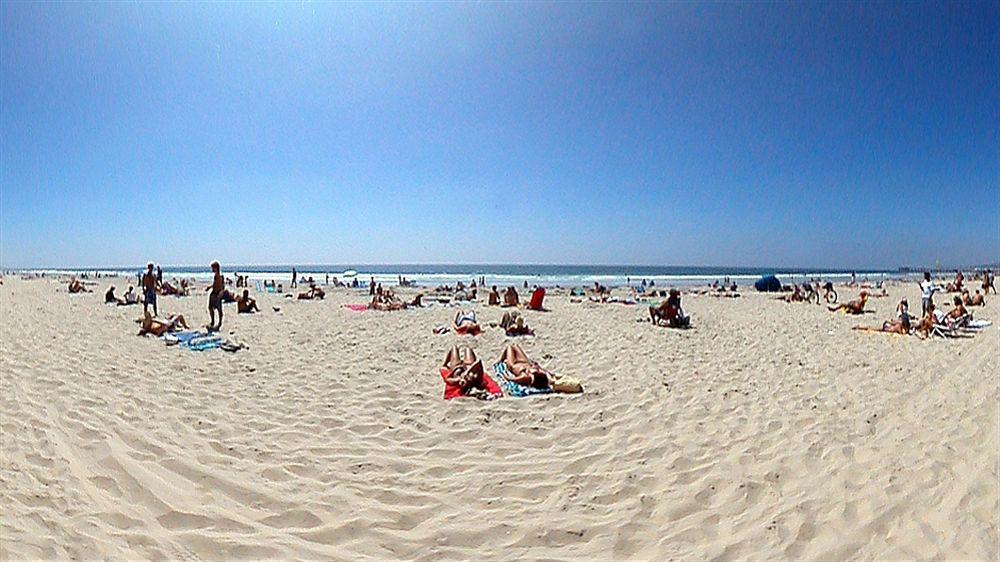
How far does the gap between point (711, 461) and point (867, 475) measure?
3.81ft

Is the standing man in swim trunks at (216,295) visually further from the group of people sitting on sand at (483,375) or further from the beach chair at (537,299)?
the beach chair at (537,299)

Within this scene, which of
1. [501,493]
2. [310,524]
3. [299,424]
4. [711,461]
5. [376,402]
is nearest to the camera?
[310,524]

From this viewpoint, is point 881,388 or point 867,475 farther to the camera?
point 881,388

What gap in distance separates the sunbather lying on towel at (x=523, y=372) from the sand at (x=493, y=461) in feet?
1.32

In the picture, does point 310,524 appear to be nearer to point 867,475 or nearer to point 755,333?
point 867,475

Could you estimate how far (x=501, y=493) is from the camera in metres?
3.90

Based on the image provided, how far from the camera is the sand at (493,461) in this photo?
327 cm

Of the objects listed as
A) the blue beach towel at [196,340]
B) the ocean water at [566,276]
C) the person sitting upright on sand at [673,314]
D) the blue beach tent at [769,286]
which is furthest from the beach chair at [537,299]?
the ocean water at [566,276]

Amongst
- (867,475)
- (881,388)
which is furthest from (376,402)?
(881,388)

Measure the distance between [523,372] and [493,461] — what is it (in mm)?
2699

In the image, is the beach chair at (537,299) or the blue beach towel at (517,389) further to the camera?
the beach chair at (537,299)

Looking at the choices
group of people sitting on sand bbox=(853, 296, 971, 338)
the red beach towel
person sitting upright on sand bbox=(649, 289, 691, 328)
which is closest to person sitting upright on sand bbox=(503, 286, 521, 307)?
person sitting upright on sand bbox=(649, 289, 691, 328)

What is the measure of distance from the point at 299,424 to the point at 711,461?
397 cm

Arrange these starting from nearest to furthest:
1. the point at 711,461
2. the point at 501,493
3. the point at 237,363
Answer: the point at 501,493
the point at 711,461
the point at 237,363
